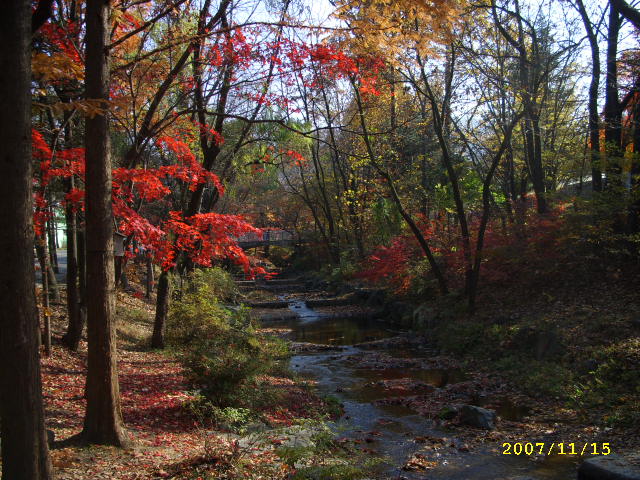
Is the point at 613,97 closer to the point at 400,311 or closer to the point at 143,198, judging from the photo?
the point at 400,311

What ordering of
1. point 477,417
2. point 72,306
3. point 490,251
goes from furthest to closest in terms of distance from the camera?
point 490,251, point 72,306, point 477,417

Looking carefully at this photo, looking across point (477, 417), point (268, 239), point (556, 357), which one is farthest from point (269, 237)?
point (477, 417)

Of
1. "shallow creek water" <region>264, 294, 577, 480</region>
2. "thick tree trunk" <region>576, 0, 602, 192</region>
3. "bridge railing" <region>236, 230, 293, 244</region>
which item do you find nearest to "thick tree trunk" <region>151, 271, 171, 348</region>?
"shallow creek water" <region>264, 294, 577, 480</region>

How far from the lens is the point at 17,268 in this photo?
3.25 meters

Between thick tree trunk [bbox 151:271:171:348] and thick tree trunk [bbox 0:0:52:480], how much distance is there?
7.97 metres

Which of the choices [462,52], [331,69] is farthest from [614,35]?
[331,69]

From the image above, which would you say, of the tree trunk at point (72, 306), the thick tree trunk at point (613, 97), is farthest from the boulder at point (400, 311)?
the tree trunk at point (72, 306)

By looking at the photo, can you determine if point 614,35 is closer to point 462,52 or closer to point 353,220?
point 462,52

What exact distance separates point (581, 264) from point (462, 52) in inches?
273

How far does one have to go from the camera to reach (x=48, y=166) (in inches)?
285
